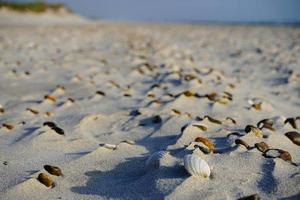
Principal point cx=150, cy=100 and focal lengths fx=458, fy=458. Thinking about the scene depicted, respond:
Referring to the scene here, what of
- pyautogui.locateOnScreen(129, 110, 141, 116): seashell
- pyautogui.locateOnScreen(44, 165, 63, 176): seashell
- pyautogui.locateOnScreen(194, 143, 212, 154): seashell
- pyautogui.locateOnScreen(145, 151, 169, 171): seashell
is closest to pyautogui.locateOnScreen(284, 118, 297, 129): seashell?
pyautogui.locateOnScreen(194, 143, 212, 154): seashell

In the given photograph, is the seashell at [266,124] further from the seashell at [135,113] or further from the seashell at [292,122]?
the seashell at [135,113]

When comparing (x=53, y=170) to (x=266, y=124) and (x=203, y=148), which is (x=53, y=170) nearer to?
(x=203, y=148)

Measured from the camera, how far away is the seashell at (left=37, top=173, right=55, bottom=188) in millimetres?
2422

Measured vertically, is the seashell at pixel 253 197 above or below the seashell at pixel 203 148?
above

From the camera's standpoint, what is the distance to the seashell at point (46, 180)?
2422 millimetres

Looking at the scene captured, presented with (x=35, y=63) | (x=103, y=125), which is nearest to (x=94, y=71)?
(x=35, y=63)

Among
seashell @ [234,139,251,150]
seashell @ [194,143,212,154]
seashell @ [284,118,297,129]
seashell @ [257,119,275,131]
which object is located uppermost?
seashell @ [234,139,251,150]

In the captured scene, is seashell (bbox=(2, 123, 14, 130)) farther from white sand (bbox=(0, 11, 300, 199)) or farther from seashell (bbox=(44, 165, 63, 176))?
seashell (bbox=(44, 165, 63, 176))

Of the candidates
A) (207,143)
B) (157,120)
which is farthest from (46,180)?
(157,120)

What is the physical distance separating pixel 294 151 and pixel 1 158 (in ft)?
6.12

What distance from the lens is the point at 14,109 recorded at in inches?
167

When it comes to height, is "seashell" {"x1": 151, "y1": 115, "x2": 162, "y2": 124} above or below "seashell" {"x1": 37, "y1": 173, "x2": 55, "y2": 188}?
below

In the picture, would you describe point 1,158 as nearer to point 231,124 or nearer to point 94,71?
point 231,124

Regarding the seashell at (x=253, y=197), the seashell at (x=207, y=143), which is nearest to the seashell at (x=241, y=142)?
the seashell at (x=207, y=143)
